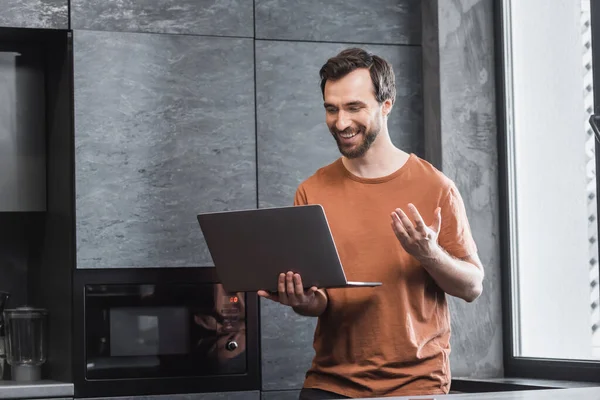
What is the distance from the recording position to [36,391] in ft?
9.29

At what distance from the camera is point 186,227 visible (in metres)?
3.02

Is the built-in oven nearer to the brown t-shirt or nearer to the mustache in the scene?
the brown t-shirt

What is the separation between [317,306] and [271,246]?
0.19 m

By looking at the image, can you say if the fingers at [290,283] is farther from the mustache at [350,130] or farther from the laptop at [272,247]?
the mustache at [350,130]

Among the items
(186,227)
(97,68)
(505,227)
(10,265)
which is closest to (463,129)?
(505,227)

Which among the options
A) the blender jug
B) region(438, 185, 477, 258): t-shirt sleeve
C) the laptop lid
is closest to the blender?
the blender jug

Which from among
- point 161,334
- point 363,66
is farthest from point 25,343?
point 363,66

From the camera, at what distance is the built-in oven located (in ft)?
9.62

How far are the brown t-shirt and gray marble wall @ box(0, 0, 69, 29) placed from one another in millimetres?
1144

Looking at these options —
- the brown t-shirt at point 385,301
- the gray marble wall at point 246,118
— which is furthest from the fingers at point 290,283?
the gray marble wall at point 246,118

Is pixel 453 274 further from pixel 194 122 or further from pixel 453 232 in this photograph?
pixel 194 122

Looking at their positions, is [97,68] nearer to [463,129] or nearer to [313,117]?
[313,117]

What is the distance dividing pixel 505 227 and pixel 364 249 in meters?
1.17

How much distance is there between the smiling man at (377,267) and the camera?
2.22 m
